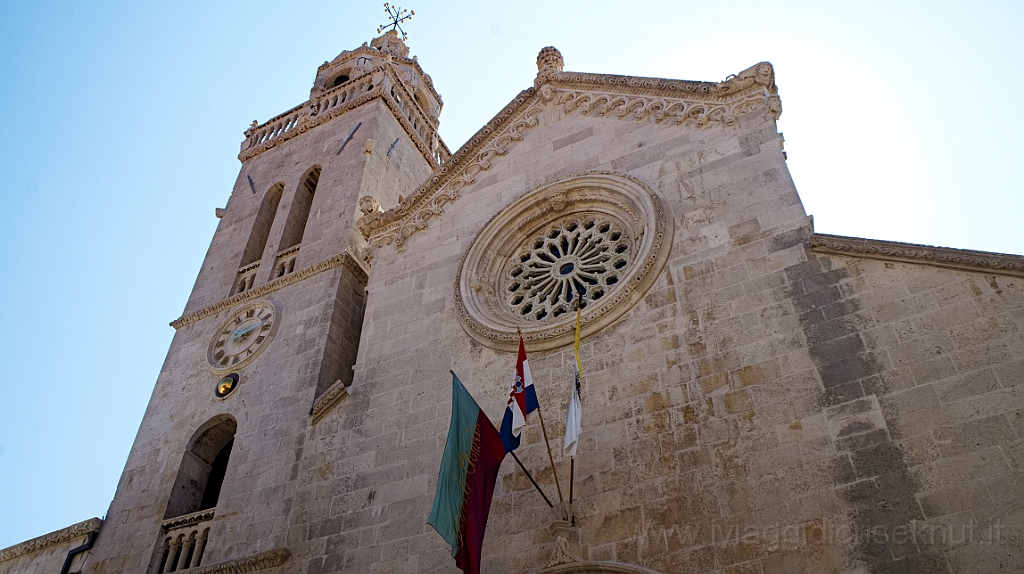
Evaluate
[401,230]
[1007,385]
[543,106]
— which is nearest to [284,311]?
[401,230]

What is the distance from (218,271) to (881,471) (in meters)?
14.6

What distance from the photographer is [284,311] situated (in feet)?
52.1

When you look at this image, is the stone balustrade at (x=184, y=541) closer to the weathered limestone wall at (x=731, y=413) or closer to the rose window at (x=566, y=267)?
the weathered limestone wall at (x=731, y=413)

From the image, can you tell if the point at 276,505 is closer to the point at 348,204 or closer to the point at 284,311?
the point at 284,311

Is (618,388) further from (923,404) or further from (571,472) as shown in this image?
(923,404)

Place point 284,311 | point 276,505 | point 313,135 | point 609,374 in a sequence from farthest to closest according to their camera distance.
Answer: point 313,135 < point 284,311 < point 276,505 < point 609,374

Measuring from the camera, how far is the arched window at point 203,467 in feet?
46.2

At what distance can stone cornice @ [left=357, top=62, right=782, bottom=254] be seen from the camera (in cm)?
1302

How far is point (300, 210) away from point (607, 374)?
11.3 m

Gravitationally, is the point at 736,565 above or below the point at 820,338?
below

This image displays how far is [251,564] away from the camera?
37.6 feet

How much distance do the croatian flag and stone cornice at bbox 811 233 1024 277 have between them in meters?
3.82

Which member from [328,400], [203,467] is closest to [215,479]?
[203,467]

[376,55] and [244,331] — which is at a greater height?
[376,55]
